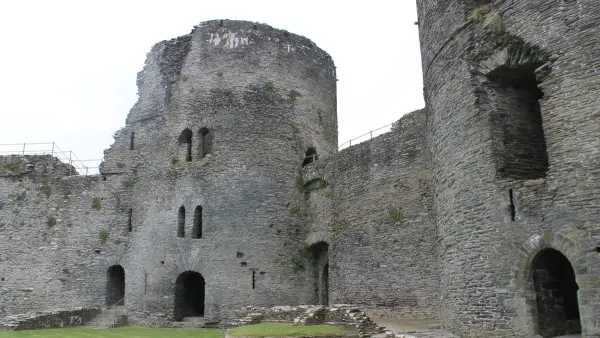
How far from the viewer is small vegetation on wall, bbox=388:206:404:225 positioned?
19.5 metres

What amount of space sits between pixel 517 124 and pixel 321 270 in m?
12.7

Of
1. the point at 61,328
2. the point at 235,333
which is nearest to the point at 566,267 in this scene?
the point at 235,333

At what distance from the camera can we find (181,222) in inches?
923

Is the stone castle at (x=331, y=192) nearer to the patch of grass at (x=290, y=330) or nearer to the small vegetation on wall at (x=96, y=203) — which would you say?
the small vegetation on wall at (x=96, y=203)

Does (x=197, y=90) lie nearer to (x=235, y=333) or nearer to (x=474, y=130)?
(x=235, y=333)

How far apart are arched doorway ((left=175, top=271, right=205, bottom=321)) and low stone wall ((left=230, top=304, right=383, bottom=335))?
2761 mm

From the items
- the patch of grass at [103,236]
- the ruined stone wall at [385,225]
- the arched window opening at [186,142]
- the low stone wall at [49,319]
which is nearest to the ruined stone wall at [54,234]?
the patch of grass at [103,236]

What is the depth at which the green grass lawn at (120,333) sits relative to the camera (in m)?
19.0

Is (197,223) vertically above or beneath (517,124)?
beneath

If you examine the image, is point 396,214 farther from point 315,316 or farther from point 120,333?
point 120,333

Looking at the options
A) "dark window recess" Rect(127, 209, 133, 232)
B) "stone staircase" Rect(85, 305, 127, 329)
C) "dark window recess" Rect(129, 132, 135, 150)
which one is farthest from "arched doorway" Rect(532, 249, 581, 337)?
"dark window recess" Rect(129, 132, 135, 150)

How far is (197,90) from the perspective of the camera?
2445cm

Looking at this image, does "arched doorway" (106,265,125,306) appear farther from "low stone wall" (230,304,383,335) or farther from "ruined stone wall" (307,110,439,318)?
"ruined stone wall" (307,110,439,318)

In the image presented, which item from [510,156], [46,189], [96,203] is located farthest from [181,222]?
[510,156]
